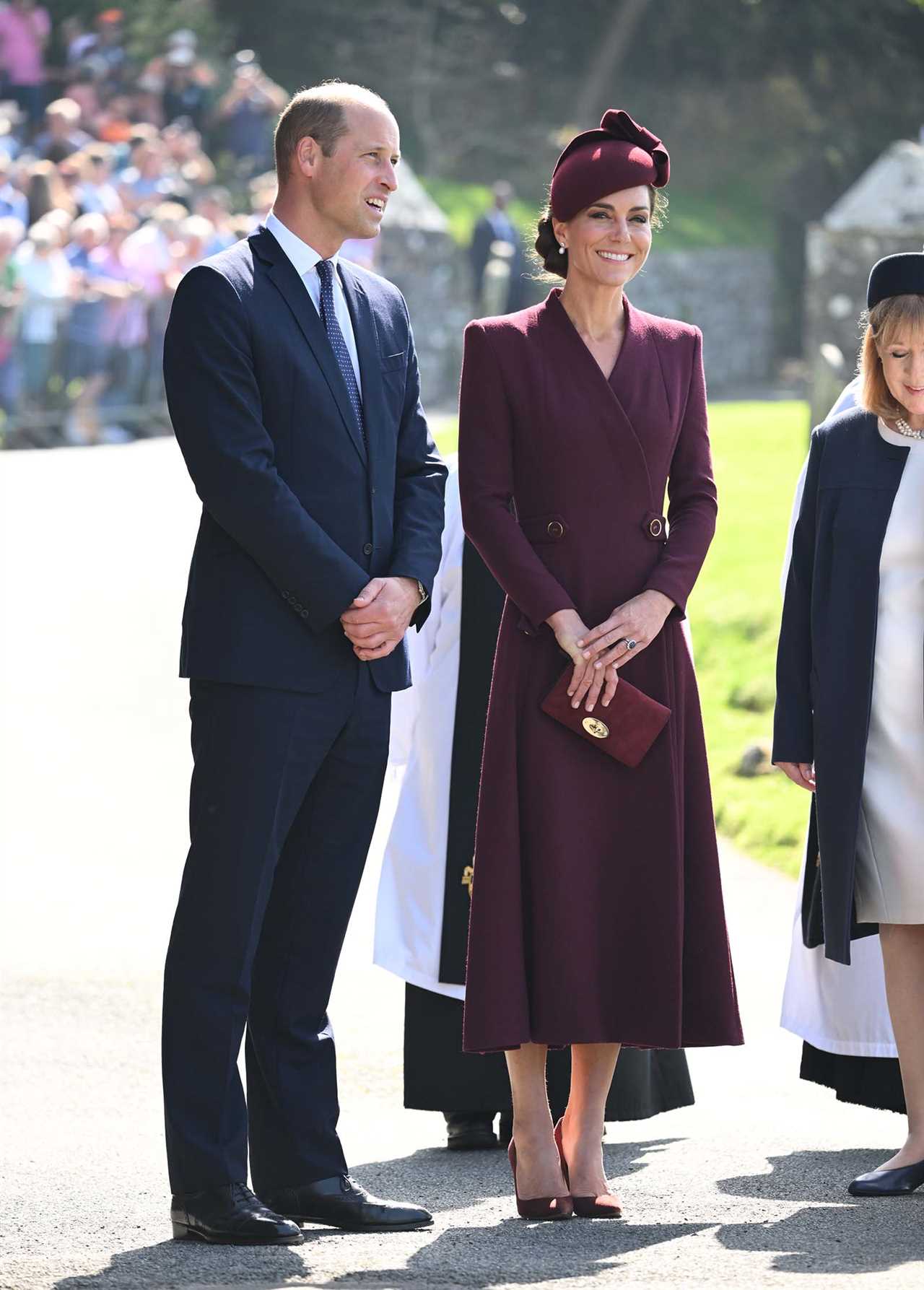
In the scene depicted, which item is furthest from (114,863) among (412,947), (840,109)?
(840,109)

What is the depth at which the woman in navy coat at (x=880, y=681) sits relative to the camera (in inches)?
187

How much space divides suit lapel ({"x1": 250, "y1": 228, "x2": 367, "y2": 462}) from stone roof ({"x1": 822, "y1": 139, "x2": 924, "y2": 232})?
42.6 feet

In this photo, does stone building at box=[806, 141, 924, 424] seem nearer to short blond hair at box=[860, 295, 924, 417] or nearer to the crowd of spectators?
the crowd of spectators

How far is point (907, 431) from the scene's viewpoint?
15.8ft

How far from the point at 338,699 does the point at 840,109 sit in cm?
3759

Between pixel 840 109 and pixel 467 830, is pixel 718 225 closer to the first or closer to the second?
pixel 840 109

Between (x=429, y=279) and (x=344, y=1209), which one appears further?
(x=429, y=279)

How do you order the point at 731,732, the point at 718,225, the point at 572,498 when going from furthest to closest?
the point at 718,225 < the point at 731,732 < the point at 572,498

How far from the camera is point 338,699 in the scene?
14.4 ft

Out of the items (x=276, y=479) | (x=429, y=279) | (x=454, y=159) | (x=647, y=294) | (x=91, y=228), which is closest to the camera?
(x=276, y=479)

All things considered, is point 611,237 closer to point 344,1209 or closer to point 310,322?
point 310,322

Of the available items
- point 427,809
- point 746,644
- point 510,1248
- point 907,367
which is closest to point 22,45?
point 746,644

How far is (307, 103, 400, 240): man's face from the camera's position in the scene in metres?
4.43

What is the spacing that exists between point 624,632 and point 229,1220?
137cm
